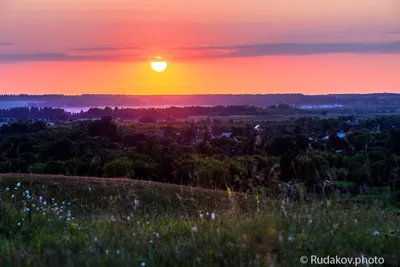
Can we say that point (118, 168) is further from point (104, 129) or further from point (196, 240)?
point (104, 129)

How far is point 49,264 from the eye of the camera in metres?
4.33

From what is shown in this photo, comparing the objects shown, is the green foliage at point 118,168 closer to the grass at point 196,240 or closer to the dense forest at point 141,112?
the grass at point 196,240

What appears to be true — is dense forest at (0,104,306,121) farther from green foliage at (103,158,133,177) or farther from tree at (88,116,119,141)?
green foliage at (103,158,133,177)

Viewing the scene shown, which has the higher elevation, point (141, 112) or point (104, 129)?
point (141, 112)

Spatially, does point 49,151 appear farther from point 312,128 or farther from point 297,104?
point 297,104

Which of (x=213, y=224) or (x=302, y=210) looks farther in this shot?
(x=302, y=210)

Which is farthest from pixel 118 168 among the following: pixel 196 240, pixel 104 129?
pixel 104 129

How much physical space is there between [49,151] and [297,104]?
158 m

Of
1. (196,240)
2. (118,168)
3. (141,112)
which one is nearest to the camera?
(196,240)

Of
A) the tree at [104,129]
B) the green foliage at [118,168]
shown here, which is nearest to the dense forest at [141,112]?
the tree at [104,129]

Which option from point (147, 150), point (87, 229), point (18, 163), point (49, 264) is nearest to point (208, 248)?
point (49, 264)

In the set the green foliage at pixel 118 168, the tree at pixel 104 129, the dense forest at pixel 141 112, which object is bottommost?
the green foliage at pixel 118 168

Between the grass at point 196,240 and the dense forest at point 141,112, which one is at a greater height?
the dense forest at point 141,112

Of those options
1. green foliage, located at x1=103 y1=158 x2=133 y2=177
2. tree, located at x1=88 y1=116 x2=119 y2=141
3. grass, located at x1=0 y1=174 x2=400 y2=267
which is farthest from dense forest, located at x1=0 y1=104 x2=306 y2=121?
grass, located at x1=0 y1=174 x2=400 y2=267
